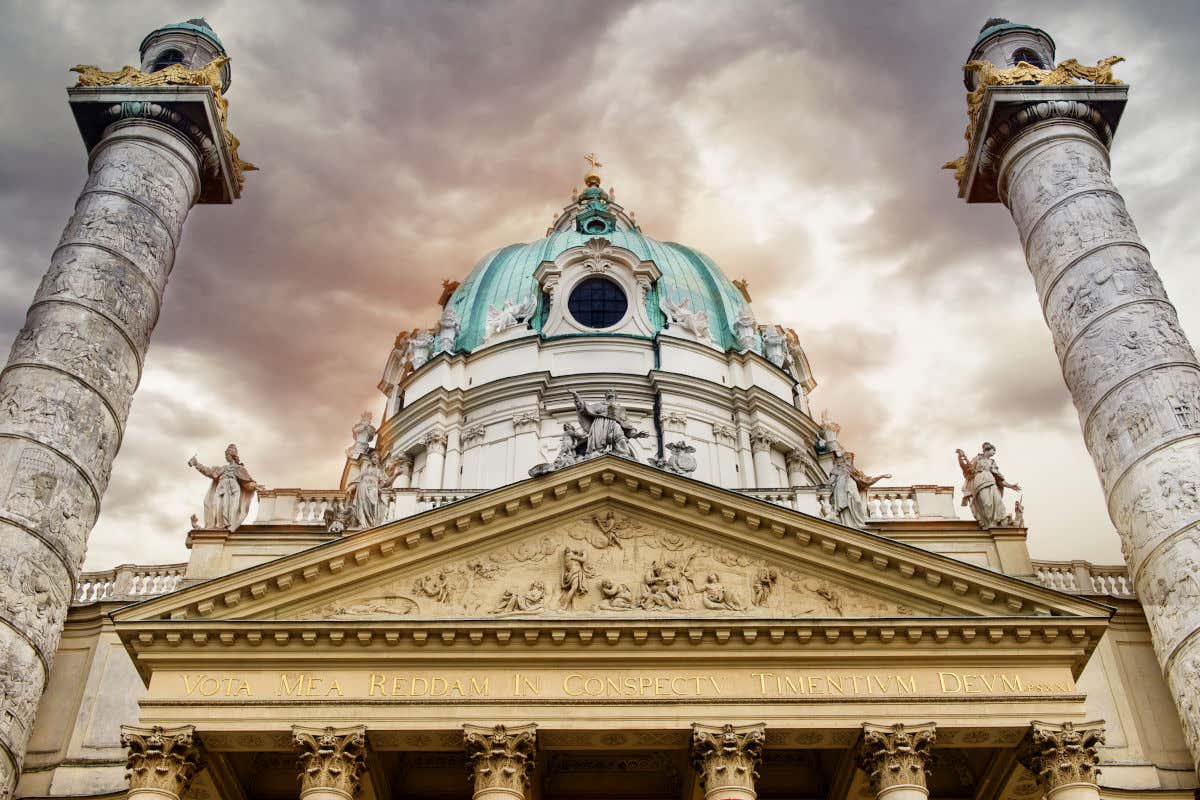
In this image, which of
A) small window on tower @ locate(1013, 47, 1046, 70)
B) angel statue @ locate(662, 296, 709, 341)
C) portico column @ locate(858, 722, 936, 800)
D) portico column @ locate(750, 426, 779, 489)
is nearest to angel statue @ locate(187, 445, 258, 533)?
portico column @ locate(858, 722, 936, 800)

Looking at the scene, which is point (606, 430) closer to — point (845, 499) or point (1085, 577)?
point (845, 499)

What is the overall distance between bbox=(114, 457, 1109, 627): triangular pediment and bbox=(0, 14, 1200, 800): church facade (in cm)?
4

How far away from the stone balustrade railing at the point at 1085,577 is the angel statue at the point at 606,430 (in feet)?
28.3

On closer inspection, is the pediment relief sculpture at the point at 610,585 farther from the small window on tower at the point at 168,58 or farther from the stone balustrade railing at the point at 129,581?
the small window on tower at the point at 168,58

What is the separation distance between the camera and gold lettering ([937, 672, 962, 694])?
1767cm

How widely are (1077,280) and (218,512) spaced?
1856 centimetres

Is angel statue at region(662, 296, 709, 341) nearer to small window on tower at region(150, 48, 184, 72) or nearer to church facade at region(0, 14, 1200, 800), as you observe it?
church facade at region(0, 14, 1200, 800)

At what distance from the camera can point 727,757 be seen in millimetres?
16891

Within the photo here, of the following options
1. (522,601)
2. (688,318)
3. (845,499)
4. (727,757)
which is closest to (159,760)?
(522,601)

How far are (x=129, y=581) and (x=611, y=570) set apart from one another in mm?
10362

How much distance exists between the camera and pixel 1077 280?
2422 cm

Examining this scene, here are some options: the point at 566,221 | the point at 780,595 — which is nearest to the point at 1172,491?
the point at 780,595

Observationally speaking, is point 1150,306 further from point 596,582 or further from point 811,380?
point 811,380

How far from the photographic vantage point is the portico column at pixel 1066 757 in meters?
16.6
